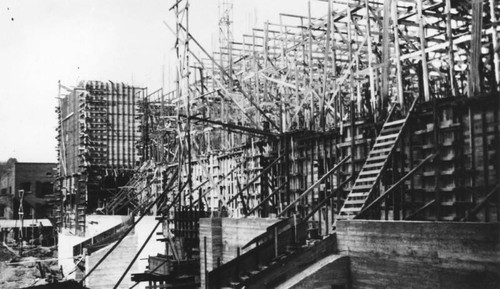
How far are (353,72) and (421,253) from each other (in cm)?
1008

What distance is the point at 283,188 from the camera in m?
20.0

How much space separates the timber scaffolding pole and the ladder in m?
0.84

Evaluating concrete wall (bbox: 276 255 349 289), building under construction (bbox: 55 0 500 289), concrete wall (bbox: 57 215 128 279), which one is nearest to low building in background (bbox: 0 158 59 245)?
concrete wall (bbox: 57 215 128 279)

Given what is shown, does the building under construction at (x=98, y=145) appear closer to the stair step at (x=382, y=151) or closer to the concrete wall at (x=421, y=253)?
the stair step at (x=382, y=151)

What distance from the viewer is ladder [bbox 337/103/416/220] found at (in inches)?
524

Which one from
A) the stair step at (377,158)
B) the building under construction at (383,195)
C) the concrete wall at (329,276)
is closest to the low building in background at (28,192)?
the building under construction at (383,195)

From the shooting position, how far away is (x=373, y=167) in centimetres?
1411

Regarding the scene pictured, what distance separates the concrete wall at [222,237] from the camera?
1800 centimetres

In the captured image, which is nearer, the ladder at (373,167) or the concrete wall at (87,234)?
the ladder at (373,167)

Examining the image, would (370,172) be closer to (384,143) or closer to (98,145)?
(384,143)

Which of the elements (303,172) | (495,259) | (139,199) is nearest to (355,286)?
(495,259)

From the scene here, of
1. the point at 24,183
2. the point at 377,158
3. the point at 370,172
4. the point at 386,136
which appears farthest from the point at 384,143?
the point at 24,183

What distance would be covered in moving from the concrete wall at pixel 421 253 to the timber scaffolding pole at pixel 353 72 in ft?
11.0

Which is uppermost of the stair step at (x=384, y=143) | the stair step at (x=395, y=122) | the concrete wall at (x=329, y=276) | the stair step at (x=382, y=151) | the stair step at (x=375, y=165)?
the stair step at (x=395, y=122)
